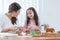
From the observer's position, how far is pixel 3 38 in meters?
1.57

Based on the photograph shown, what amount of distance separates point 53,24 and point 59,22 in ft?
0.52

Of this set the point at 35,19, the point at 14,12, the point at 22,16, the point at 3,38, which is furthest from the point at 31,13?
the point at 3,38

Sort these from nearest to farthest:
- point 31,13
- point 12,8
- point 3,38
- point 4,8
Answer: point 3,38, point 12,8, point 31,13, point 4,8

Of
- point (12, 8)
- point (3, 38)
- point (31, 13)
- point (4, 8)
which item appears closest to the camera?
point (3, 38)

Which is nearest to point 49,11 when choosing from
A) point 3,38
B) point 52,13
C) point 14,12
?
point 52,13

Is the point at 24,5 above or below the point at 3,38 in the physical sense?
above

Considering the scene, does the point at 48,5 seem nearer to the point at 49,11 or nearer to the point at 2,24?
the point at 49,11

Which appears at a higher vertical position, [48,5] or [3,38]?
[48,5]

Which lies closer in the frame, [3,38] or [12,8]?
[3,38]

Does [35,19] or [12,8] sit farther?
[35,19]

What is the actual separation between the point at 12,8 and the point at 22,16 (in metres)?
1.43

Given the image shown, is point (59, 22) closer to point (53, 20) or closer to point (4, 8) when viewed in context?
point (53, 20)

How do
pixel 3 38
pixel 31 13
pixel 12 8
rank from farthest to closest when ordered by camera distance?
1. pixel 31 13
2. pixel 12 8
3. pixel 3 38

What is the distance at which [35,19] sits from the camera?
3426 mm
